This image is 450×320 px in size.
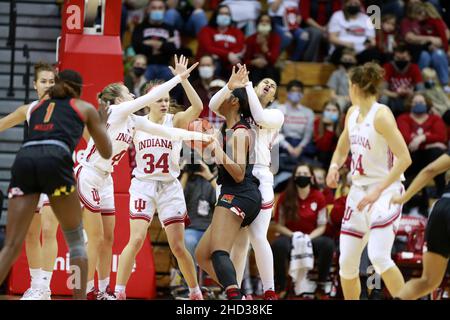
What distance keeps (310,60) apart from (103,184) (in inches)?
281

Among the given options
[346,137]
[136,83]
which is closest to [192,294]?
[346,137]

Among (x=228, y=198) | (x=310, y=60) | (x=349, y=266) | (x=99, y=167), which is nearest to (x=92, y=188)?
(x=99, y=167)

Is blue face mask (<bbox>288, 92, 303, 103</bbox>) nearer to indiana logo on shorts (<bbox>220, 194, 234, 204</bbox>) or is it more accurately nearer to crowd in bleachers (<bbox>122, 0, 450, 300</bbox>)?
crowd in bleachers (<bbox>122, 0, 450, 300</bbox>)

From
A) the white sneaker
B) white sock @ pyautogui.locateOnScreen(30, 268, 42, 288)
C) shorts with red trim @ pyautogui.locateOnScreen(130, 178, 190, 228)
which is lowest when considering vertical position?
the white sneaker

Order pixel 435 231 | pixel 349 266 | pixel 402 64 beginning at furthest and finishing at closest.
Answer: pixel 402 64, pixel 349 266, pixel 435 231

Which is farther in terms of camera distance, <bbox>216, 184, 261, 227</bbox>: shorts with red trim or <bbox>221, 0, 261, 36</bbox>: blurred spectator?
<bbox>221, 0, 261, 36</bbox>: blurred spectator

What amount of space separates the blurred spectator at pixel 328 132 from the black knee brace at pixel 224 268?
18.5 ft

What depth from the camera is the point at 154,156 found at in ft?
30.8

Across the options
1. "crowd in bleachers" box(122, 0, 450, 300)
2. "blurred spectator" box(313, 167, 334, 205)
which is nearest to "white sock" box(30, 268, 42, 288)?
"crowd in bleachers" box(122, 0, 450, 300)

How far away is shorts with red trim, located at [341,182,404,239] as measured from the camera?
8.58 m

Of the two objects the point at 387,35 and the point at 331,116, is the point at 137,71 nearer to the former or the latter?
the point at 331,116

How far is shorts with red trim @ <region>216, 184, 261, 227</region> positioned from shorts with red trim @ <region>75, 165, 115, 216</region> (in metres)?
1.26

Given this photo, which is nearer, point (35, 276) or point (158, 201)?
point (35, 276)

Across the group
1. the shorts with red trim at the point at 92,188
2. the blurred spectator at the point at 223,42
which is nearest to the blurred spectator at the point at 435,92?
the blurred spectator at the point at 223,42
